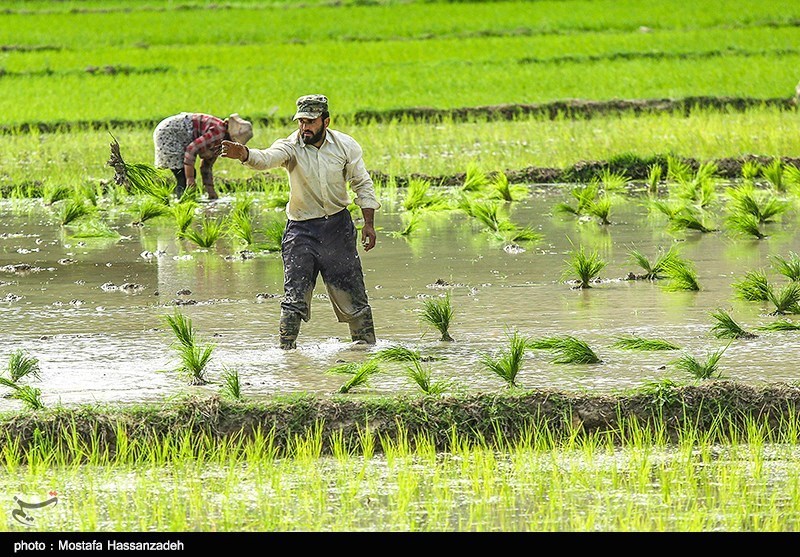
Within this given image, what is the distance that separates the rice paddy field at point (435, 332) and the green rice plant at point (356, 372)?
0.07ft

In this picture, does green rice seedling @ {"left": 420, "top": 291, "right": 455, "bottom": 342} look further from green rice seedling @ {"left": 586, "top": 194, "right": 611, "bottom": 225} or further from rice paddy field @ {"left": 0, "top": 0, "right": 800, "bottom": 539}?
green rice seedling @ {"left": 586, "top": 194, "right": 611, "bottom": 225}

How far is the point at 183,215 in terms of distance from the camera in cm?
993

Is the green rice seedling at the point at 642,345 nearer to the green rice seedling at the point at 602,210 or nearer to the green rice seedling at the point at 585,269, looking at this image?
the green rice seedling at the point at 585,269

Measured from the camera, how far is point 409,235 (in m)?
9.98

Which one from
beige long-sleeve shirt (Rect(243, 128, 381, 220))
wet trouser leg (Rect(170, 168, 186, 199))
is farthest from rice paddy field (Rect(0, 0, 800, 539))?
Answer: beige long-sleeve shirt (Rect(243, 128, 381, 220))

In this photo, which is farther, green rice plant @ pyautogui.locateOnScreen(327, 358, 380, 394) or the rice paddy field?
green rice plant @ pyautogui.locateOnScreen(327, 358, 380, 394)

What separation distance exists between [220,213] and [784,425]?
661 cm

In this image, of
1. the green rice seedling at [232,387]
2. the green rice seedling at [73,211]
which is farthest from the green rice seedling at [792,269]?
the green rice seedling at [73,211]

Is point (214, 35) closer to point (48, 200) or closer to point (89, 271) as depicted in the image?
point (48, 200)

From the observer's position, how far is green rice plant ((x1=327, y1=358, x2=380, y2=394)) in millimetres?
5359

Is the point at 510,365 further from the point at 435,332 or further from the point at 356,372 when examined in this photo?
the point at 435,332

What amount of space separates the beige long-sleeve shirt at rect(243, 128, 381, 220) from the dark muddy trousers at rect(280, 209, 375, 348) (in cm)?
7

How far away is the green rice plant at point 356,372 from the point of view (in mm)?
5359

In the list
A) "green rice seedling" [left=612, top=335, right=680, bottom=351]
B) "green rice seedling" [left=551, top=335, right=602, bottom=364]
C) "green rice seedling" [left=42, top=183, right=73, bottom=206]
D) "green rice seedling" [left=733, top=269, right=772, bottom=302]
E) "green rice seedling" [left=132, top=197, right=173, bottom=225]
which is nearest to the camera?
"green rice seedling" [left=551, top=335, right=602, bottom=364]
